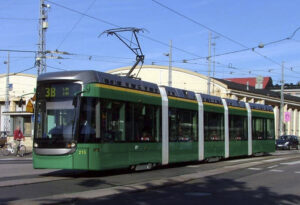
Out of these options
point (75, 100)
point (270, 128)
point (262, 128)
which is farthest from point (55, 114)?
point (270, 128)

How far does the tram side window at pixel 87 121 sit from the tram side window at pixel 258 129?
13380 mm

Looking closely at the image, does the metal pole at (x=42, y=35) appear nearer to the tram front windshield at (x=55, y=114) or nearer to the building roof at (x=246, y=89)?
the tram front windshield at (x=55, y=114)

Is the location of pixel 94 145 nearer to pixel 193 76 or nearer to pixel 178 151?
pixel 178 151

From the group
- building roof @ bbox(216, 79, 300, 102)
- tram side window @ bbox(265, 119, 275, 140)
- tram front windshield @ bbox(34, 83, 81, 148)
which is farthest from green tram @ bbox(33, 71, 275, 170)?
building roof @ bbox(216, 79, 300, 102)

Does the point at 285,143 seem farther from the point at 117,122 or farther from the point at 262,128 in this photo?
the point at 117,122

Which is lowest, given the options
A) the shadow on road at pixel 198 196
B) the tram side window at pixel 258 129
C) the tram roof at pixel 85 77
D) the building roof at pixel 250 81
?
the shadow on road at pixel 198 196

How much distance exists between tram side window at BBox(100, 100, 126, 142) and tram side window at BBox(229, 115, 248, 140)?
8954mm

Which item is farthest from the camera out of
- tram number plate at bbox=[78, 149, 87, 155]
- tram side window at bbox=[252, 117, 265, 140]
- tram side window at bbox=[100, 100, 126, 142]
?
tram side window at bbox=[252, 117, 265, 140]

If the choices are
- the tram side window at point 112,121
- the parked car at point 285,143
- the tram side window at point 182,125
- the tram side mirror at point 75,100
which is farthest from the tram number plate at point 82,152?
the parked car at point 285,143

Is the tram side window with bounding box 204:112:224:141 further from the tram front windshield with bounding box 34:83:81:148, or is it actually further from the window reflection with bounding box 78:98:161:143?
the tram front windshield with bounding box 34:83:81:148

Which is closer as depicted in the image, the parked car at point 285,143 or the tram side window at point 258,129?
the tram side window at point 258,129

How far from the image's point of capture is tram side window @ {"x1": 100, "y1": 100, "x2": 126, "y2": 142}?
12617 mm

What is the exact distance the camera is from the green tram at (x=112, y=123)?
12188 mm

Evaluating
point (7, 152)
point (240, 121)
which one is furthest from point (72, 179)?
point (7, 152)
